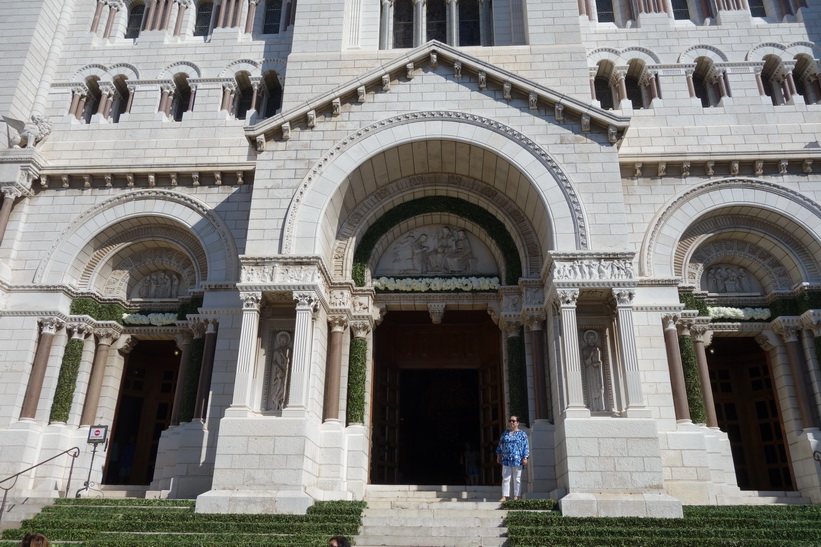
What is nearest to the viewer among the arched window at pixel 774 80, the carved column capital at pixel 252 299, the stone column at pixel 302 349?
the stone column at pixel 302 349

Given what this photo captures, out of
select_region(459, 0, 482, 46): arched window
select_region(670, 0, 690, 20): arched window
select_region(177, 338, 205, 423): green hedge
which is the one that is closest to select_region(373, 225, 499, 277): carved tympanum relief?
select_region(177, 338, 205, 423): green hedge

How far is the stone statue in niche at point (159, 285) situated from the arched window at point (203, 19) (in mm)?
10464

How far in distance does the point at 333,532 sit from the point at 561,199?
10.1m

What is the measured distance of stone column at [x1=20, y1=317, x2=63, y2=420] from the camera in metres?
17.7

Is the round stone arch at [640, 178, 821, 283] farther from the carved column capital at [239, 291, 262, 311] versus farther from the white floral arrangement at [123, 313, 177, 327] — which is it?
the white floral arrangement at [123, 313, 177, 327]

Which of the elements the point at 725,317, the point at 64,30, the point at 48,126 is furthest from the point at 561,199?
the point at 64,30

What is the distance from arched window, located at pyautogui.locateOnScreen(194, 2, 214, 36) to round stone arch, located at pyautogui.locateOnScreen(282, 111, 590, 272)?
1133 centimetres

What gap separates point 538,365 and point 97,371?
1373 cm

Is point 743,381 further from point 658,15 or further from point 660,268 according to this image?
point 658,15

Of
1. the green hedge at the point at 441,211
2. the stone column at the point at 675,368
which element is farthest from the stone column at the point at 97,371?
the stone column at the point at 675,368

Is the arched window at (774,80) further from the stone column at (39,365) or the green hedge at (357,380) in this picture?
the stone column at (39,365)

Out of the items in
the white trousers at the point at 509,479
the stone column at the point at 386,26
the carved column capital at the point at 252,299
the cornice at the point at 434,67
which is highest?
the stone column at the point at 386,26

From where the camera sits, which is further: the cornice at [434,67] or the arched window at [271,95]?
the arched window at [271,95]

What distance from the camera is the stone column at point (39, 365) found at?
1773 centimetres
